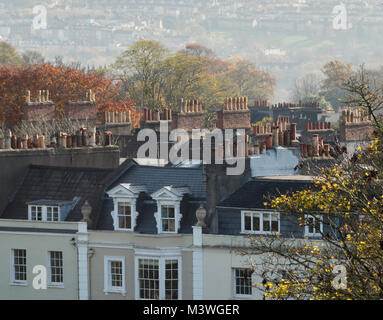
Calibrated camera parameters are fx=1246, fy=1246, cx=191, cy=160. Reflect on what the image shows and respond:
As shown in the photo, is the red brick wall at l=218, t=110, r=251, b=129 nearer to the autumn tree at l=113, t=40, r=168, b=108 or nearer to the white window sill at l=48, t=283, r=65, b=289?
the white window sill at l=48, t=283, r=65, b=289

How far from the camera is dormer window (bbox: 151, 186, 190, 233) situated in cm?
5497

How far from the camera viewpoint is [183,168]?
2319 inches

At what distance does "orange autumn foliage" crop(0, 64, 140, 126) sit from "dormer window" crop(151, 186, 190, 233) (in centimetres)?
6770

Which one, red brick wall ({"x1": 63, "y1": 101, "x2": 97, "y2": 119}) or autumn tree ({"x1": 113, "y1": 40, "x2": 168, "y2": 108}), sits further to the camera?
autumn tree ({"x1": 113, "y1": 40, "x2": 168, "y2": 108})

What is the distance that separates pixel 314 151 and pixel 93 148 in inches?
471

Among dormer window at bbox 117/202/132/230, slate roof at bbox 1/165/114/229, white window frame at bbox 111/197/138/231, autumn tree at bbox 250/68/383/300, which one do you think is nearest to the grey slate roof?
white window frame at bbox 111/197/138/231

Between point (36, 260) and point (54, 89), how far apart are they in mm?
83894

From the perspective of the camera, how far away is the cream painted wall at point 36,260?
55.6 metres

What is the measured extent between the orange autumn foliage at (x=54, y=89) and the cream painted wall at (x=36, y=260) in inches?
2567

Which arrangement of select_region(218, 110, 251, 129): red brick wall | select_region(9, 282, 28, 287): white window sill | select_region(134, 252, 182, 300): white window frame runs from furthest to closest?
select_region(218, 110, 251, 129): red brick wall < select_region(9, 282, 28, 287): white window sill < select_region(134, 252, 182, 300): white window frame

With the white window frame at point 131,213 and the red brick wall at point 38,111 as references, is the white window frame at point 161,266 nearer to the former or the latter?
the white window frame at point 131,213

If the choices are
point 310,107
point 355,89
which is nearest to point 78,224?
point 355,89

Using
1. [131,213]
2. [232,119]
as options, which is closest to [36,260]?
[131,213]
